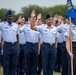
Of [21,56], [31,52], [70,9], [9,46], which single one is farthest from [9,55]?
[21,56]

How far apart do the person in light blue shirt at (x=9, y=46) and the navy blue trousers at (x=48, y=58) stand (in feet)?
3.07

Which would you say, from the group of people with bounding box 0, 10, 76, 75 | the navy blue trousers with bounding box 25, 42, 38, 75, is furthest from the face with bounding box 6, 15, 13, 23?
the navy blue trousers with bounding box 25, 42, 38, 75

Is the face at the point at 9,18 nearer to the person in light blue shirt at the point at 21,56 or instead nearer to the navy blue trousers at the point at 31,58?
the navy blue trousers at the point at 31,58

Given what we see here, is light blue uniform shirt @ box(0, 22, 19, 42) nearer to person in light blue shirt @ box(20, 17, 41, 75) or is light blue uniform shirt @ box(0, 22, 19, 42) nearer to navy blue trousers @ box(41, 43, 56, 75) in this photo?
person in light blue shirt @ box(20, 17, 41, 75)

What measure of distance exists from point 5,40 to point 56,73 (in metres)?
4.89

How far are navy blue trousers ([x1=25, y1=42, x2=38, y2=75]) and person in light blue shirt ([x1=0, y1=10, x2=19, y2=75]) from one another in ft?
2.47

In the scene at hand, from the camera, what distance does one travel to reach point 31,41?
1652cm

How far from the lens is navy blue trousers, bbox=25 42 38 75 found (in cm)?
1639

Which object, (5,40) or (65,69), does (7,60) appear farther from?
(65,69)

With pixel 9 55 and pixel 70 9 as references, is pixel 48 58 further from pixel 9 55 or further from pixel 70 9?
pixel 70 9

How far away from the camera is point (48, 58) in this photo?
16.1 meters

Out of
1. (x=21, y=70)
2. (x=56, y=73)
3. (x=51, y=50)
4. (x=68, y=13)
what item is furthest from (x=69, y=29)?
(x=56, y=73)

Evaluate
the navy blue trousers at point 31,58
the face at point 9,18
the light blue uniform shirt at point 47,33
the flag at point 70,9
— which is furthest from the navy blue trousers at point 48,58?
the flag at point 70,9

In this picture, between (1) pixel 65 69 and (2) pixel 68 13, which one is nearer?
(2) pixel 68 13
